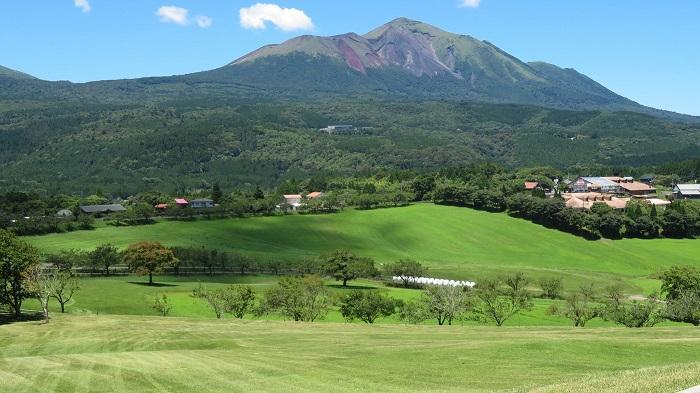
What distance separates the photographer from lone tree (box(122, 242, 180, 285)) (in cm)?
9450

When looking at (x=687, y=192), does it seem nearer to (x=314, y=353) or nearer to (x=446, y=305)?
(x=446, y=305)

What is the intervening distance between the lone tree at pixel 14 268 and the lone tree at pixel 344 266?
45.8m

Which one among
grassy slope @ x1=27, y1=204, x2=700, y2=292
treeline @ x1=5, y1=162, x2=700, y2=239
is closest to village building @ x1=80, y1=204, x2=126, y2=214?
treeline @ x1=5, y1=162, x2=700, y2=239

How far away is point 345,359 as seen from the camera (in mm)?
38219

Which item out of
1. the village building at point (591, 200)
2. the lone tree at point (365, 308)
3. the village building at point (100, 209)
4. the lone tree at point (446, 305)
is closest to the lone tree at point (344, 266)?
the lone tree at point (365, 308)

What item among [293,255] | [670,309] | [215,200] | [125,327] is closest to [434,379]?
[125,327]

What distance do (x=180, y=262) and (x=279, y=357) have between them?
2756 inches

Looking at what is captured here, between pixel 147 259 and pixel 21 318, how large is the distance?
35.0m

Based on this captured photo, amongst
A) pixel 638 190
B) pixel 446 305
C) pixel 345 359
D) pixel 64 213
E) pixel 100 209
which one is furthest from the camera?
pixel 638 190


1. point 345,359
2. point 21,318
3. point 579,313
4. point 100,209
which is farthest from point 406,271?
point 100,209

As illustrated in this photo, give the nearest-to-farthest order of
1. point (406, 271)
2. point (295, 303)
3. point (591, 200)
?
point (295, 303), point (406, 271), point (591, 200)

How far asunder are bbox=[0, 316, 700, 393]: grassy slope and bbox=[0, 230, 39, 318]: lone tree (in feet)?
28.7

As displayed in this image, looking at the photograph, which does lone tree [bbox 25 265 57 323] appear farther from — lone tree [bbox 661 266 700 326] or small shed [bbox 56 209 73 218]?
small shed [bbox 56 209 73 218]

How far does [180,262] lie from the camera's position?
10494 cm
